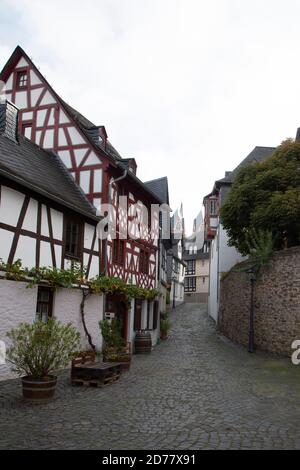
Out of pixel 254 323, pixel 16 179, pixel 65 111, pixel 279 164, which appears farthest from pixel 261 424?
pixel 279 164

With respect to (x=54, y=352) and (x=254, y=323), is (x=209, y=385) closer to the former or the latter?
(x=54, y=352)

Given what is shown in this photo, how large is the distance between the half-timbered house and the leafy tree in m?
4.90

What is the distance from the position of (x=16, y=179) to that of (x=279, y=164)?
13501 mm

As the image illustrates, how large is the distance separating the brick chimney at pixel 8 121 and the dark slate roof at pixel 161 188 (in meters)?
11.6

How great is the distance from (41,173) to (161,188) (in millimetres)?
11989

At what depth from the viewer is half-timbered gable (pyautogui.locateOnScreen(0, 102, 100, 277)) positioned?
427 inches

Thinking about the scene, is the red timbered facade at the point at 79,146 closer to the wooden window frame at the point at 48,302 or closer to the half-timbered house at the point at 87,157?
the half-timbered house at the point at 87,157

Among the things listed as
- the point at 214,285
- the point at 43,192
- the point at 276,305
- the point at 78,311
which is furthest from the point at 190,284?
the point at 43,192

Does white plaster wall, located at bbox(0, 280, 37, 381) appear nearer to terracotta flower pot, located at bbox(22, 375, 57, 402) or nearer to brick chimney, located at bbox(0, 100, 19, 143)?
terracotta flower pot, located at bbox(22, 375, 57, 402)

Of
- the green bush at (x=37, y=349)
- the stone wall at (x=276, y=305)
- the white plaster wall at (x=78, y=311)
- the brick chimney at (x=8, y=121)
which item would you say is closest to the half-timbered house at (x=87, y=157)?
the white plaster wall at (x=78, y=311)

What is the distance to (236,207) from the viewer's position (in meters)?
20.7

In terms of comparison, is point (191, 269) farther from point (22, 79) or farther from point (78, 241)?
point (78, 241)

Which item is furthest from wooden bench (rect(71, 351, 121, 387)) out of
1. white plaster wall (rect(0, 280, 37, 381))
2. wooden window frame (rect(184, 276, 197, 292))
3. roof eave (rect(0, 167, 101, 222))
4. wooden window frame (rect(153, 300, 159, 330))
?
wooden window frame (rect(184, 276, 197, 292))

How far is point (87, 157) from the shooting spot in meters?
16.6
